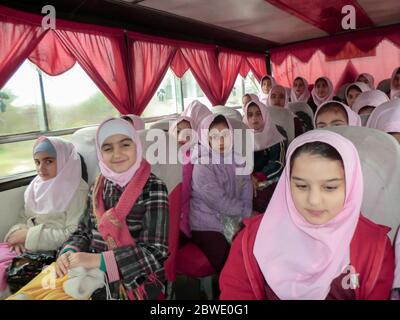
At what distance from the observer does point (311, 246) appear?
0.96 m

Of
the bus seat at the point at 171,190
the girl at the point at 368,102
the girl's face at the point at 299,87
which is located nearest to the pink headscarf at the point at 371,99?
the girl at the point at 368,102

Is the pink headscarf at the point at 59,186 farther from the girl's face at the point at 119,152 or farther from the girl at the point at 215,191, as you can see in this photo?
the girl at the point at 215,191

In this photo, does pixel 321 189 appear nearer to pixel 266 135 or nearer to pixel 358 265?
pixel 358 265

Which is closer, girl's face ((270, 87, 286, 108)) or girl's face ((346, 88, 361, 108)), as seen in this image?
girl's face ((346, 88, 361, 108))

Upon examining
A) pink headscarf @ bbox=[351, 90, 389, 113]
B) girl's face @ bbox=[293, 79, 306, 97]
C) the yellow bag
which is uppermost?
girl's face @ bbox=[293, 79, 306, 97]

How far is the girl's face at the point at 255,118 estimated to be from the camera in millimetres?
2875

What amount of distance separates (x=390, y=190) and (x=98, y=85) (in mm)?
2679

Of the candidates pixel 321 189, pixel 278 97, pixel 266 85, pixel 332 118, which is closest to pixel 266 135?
pixel 332 118

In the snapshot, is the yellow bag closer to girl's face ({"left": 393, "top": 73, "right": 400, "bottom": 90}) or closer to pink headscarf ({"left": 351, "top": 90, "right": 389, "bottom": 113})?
pink headscarf ({"left": 351, "top": 90, "right": 389, "bottom": 113})

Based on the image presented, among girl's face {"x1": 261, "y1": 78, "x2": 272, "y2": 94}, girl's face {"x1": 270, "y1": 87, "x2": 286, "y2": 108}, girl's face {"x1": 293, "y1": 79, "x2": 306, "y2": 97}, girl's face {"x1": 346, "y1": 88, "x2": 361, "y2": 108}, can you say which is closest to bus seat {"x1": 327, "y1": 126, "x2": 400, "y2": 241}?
girl's face {"x1": 346, "y1": 88, "x2": 361, "y2": 108}

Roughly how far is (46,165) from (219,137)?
1.03 meters

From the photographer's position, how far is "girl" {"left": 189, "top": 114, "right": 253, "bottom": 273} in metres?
1.78

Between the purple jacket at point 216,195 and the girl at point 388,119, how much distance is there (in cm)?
83

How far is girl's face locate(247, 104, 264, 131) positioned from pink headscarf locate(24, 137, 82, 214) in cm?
155
